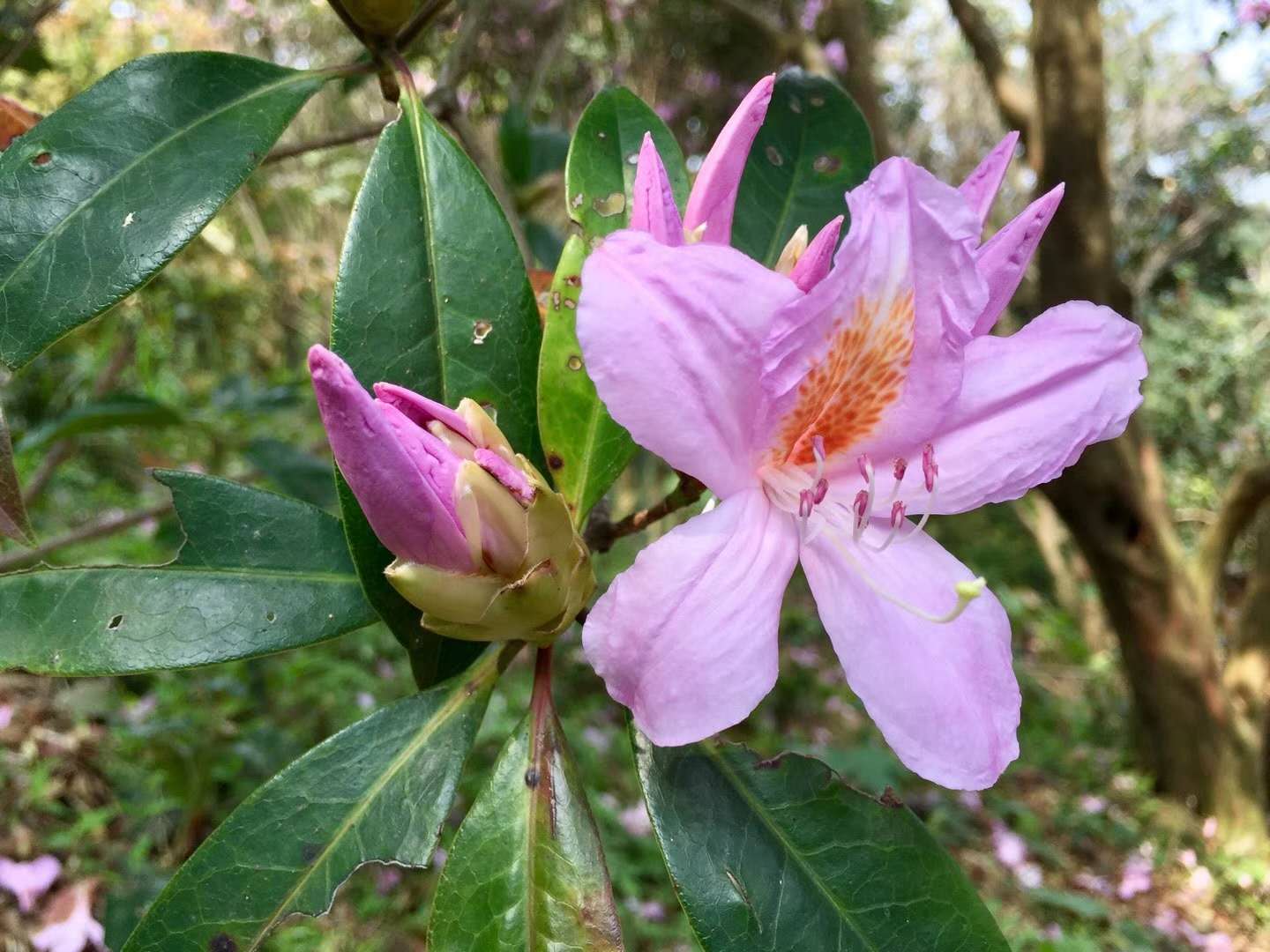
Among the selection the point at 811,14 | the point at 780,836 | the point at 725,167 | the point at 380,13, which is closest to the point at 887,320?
the point at 725,167

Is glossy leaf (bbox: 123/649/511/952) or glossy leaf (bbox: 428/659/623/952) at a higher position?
glossy leaf (bbox: 123/649/511/952)

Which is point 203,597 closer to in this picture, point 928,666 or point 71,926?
point 928,666

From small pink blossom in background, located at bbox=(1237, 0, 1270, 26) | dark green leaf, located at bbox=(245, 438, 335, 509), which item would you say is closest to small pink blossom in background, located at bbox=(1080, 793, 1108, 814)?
small pink blossom in background, located at bbox=(1237, 0, 1270, 26)

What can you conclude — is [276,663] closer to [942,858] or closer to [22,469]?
[22,469]

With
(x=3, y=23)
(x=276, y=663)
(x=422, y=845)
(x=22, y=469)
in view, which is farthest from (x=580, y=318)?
(x=276, y=663)

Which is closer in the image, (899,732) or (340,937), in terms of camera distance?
(899,732)

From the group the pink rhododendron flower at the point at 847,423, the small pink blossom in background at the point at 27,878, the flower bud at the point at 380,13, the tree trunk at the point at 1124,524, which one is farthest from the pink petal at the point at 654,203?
the tree trunk at the point at 1124,524

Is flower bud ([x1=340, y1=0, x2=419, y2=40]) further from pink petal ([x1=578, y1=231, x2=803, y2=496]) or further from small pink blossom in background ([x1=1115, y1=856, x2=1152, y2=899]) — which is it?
small pink blossom in background ([x1=1115, y1=856, x2=1152, y2=899])
